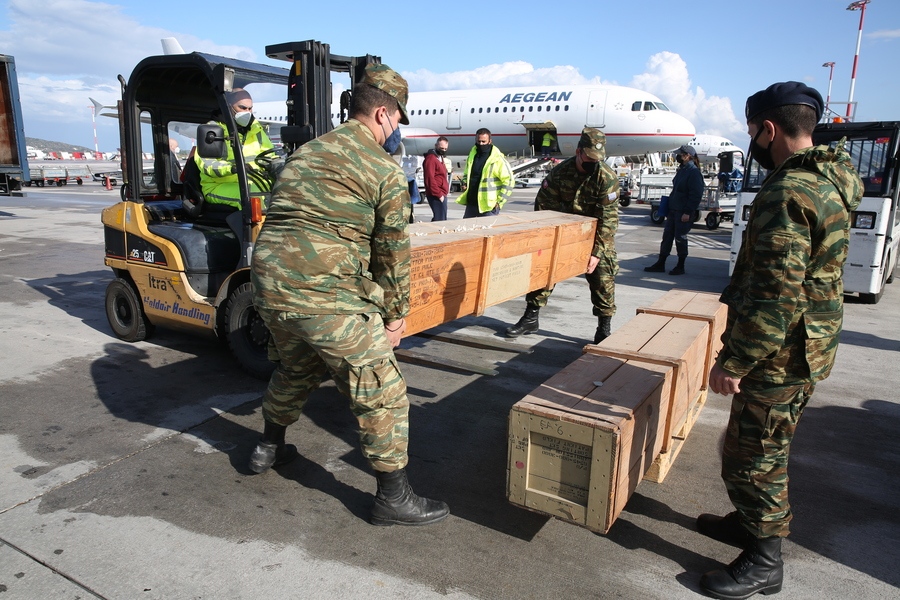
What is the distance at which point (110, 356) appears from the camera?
5.34 metres

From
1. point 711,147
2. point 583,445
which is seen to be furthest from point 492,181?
point 711,147

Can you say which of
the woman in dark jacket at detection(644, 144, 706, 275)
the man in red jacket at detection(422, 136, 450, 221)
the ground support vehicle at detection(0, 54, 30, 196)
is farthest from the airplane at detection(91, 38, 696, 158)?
the woman in dark jacket at detection(644, 144, 706, 275)

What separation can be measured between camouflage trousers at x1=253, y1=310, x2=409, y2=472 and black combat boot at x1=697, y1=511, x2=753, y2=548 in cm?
150

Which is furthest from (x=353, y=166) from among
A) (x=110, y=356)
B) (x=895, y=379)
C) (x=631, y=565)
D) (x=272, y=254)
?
(x=895, y=379)

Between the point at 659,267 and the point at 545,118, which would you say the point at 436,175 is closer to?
the point at 659,267

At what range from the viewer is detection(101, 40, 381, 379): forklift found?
4699mm

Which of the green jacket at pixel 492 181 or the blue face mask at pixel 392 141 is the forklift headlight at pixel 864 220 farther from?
the blue face mask at pixel 392 141

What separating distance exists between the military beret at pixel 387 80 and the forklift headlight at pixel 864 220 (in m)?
7.08

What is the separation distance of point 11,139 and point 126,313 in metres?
12.6

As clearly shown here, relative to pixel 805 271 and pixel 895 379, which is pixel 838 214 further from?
pixel 895 379

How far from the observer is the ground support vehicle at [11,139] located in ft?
47.5

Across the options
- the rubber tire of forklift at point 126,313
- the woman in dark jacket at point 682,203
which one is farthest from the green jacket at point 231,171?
the woman in dark jacket at point 682,203

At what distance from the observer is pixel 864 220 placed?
7.75 meters

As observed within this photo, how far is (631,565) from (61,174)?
34.0m
